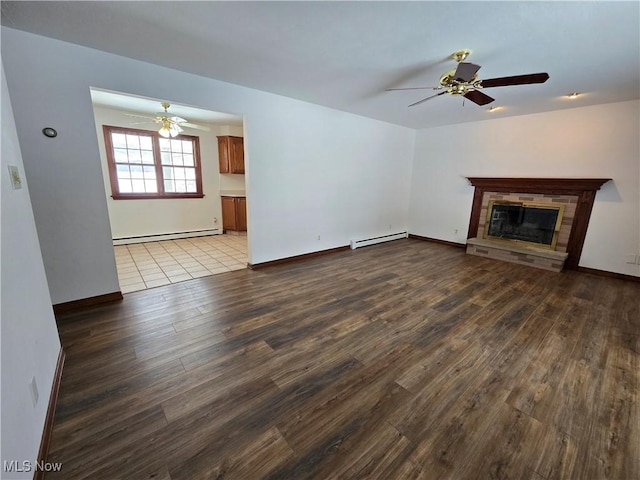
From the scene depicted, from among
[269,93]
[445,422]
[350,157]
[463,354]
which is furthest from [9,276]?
[350,157]

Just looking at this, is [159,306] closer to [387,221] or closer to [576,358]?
[576,358]

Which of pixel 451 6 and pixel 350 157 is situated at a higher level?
pixel 451 6

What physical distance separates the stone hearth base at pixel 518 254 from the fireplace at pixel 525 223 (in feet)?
0.79

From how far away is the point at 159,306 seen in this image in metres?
2.76

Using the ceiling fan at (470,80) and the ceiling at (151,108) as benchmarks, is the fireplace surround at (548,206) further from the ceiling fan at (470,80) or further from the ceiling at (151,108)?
the ceiling at (151,108)

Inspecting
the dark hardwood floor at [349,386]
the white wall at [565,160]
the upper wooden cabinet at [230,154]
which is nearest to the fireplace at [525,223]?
the white wall at [565,160]

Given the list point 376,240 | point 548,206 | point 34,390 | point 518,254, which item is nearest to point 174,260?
point 34,390

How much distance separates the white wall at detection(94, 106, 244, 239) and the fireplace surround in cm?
558

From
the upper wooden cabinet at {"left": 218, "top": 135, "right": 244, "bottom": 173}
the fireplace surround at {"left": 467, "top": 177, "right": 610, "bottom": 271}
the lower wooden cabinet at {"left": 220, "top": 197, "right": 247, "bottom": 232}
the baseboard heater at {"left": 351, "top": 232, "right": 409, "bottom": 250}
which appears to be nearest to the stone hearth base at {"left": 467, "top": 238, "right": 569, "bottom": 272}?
the fireplace surround at {"left": 467, "top": 177, "right": 610, "bottom": 271}

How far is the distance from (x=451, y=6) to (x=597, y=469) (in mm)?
2747

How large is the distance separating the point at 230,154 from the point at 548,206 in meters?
6.24

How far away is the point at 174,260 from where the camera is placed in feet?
14.0

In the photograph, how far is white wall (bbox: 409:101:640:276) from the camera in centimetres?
363

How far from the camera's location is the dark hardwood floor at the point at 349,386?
1.30 m
